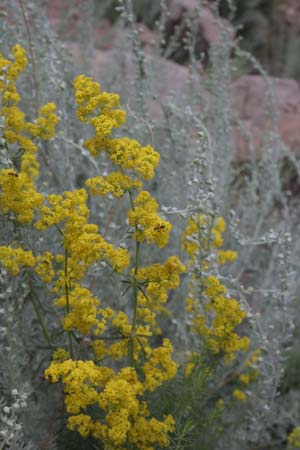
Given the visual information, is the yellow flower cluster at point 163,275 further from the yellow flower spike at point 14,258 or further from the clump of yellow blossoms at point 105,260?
the yellow flower spike at point 14,258

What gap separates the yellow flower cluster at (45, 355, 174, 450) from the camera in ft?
4.70

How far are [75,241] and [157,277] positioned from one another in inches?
8.2

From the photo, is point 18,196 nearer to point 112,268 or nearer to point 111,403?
point 112,268

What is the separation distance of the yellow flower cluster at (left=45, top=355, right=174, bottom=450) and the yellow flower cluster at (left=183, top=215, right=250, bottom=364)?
0.24 m

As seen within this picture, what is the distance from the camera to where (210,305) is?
1.85m

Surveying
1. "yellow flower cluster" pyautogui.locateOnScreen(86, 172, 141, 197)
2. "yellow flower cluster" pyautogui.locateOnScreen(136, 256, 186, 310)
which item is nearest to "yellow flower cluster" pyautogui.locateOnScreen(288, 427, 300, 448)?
"yellow flower cluster" pyautogui.locateOnScreen(136, 256, 186, 310)

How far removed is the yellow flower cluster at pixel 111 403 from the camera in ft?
4.70

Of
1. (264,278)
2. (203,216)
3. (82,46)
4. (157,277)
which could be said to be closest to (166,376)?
(157,277)

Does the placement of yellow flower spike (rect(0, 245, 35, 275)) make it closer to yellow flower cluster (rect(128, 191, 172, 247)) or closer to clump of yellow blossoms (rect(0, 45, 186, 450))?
clump of yellow blossoms (rect(0, 45, 186, 450))

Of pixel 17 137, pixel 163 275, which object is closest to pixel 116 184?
pixel 163 275

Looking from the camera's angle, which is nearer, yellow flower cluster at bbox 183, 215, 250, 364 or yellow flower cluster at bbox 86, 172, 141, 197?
yellow flower cluster at bbox 86, 172, 141, 197

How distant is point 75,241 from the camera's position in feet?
5.04

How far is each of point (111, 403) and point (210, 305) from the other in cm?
47

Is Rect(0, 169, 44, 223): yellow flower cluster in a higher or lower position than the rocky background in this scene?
higher
